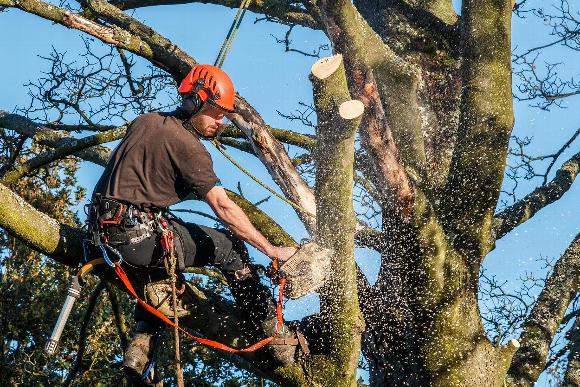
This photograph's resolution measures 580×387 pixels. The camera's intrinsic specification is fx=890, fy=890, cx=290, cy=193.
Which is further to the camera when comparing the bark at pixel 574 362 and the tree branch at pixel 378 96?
the bark at pixel 574 362

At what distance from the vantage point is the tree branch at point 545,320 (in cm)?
600

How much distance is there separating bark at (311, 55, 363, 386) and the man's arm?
0.30 m

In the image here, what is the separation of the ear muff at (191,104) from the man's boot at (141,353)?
1.28 metres

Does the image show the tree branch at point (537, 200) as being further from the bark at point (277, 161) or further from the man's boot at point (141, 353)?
the man's boot at point (141, 353)

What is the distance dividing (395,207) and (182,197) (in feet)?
4.00

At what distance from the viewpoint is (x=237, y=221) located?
476 cm

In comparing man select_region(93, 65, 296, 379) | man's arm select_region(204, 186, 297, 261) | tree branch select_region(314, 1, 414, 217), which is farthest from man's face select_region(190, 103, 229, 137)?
tree branch select_region(314, 1, 414, 217)

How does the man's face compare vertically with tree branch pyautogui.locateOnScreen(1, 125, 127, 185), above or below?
below

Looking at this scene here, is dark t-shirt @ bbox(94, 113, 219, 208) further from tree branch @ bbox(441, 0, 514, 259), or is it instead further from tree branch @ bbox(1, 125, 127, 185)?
tree branch @ bbox(441, 0, 514, 259)

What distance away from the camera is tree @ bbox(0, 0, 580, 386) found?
4.61 metres

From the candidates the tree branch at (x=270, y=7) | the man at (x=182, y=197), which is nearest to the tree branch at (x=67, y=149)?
the man at (x=182, y=197)

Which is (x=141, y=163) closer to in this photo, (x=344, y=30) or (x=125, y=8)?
(x=344, y=30)

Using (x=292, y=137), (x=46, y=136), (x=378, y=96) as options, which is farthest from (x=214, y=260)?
(x=46, y=136)

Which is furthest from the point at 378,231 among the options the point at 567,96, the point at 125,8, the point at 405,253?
the point at 125,8
